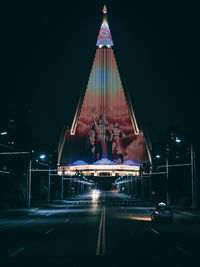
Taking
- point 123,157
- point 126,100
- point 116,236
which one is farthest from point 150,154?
point 116,236

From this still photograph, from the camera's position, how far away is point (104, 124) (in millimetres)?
185375

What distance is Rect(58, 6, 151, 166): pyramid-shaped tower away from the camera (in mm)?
180625

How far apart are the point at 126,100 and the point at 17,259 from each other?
16953 centimetres

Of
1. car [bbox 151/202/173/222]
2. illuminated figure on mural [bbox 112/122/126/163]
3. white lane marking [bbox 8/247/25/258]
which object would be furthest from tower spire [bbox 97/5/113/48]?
white lane marking [bbox 8/247/25/258]

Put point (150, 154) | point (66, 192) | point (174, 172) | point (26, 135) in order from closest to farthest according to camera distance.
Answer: point (174, 172), point (26, 135), point (66, 192), point (150, 154)

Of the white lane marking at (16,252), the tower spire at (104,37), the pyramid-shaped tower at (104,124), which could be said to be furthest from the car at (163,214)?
the tower spire at (104,37)

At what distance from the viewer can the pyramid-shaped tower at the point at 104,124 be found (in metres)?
181

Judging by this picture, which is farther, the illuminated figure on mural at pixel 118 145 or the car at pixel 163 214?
the illuminated figure on mural at pixel 118 145

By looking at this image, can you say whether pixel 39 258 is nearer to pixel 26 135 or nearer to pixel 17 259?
pixel 17 259

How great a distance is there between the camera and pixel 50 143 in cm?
18225

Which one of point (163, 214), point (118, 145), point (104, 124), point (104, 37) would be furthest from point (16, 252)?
point (104, 37)

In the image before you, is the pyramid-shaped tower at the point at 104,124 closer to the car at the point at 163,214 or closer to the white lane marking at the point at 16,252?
the car at the point at 163,214

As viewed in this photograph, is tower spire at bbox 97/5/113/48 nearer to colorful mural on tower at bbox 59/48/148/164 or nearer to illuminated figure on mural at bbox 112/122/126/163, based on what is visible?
colorful mural on tower at bbox 59/48/148/164

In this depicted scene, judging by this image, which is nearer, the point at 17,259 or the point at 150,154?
the point at 17,259
